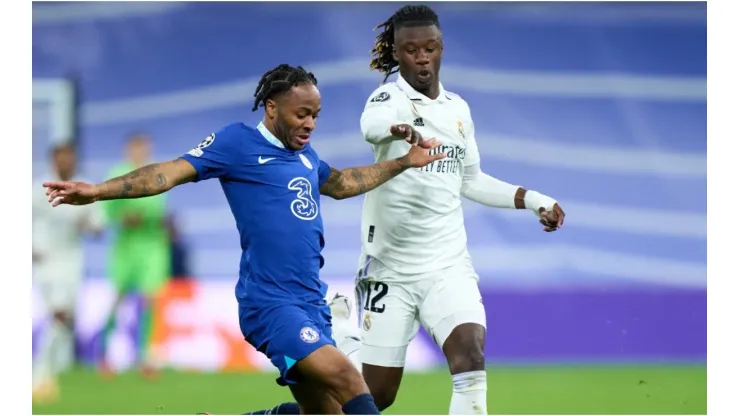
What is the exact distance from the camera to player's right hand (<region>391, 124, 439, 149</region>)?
6348 mm

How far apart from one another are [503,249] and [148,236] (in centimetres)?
543

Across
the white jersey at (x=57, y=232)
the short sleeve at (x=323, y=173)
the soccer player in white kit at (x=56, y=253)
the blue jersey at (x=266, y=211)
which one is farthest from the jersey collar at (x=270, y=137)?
the white jersey at (x=57, y=232)

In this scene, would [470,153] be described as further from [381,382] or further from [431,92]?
[381,382]

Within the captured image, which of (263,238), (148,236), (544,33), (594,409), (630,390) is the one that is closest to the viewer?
(263,238)

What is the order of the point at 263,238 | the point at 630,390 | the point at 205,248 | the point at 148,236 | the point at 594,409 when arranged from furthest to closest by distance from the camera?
the point at 205,248, the point at 148,236, the point at 630,390, the point at 594,409, the point at 263,238

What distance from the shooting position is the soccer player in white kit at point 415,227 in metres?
6.88

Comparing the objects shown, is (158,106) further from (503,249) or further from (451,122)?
(451,122)

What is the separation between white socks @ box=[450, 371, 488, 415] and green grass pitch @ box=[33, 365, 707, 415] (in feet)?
10.3

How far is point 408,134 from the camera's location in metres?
6.36

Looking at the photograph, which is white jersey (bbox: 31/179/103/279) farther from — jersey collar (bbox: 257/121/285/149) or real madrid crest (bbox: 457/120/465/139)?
jersey collar (bbox: 257/121/285/149)

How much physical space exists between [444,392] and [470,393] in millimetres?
5014

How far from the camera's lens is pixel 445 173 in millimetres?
7012

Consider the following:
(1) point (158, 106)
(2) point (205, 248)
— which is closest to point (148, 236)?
(2) point (205, 248)

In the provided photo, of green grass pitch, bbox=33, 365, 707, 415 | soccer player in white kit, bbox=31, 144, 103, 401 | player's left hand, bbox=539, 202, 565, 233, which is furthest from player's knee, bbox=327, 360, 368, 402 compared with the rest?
soccer player in white kit, bbox=31, 144, 103, 401
